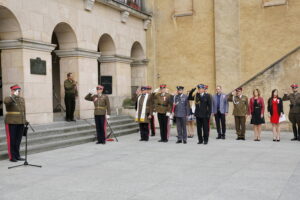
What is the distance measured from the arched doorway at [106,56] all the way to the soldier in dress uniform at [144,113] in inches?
151

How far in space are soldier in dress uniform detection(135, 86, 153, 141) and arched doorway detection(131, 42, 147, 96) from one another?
6.25 meters

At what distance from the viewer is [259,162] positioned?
26.3 ft

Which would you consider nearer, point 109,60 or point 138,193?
point 138,193

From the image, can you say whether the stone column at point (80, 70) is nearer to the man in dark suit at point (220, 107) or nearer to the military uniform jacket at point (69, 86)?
the military uniform jacket at point (69, 86)

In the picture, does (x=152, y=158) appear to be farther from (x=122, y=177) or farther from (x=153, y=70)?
(x=153, y=70)

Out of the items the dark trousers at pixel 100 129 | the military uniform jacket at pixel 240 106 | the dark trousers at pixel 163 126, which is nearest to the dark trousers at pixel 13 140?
the dark trousers at pixel 100 129

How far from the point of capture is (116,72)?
53.5 ft

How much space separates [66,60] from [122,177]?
792 cm

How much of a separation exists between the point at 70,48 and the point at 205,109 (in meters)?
5.46

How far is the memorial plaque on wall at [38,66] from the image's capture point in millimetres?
11391

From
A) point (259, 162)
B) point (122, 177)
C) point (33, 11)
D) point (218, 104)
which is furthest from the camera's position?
point (218, 104)

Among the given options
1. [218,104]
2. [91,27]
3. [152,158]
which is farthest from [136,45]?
[152,158]

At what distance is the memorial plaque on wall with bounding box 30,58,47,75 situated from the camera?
11391 mm

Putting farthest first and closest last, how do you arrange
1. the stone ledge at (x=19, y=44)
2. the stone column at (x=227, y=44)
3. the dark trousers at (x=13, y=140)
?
the stone column at (x=227, y=44)
the stone ledge at (x=19, y=44)
the dark trousers at (x=13, y=140)
